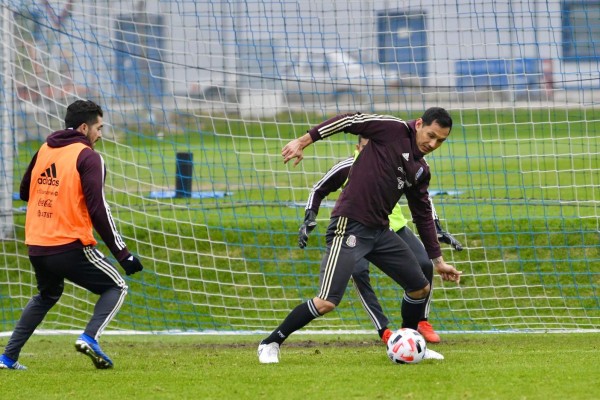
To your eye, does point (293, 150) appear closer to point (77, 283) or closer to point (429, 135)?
point (429, 135)

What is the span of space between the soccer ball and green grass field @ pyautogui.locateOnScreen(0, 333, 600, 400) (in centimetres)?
8

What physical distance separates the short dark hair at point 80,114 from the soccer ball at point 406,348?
2.76 meters

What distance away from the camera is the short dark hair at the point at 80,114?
8.09 m

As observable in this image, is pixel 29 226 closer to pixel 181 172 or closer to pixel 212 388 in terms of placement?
pixel 212 388

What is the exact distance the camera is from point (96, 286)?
26.5ft

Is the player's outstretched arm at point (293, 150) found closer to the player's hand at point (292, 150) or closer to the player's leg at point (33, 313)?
the player's hand at point (292, 150)

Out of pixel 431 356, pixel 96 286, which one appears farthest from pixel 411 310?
pixel 96 286

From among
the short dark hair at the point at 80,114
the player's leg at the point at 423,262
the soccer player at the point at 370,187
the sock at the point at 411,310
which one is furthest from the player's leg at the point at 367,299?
the short dark hair at the point at 80,114

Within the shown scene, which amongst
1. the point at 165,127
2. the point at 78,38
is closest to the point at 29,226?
the point at 78,38

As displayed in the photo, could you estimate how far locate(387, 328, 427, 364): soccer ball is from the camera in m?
7.92

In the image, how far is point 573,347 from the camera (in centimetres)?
938

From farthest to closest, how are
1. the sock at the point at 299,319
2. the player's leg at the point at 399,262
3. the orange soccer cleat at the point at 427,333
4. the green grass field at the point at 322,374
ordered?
the orange soccer cleat at the point at 427,333
the player's leg at the point at 399,262
the sock at the point at 299,319
the green grass field at the point at 322,374

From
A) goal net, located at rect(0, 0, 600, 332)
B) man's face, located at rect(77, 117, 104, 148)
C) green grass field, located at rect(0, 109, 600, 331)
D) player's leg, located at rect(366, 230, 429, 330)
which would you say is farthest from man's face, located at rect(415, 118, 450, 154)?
green grass field, located at rect(0, 109, 600, 331)

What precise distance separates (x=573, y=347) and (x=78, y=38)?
5.96 meters
